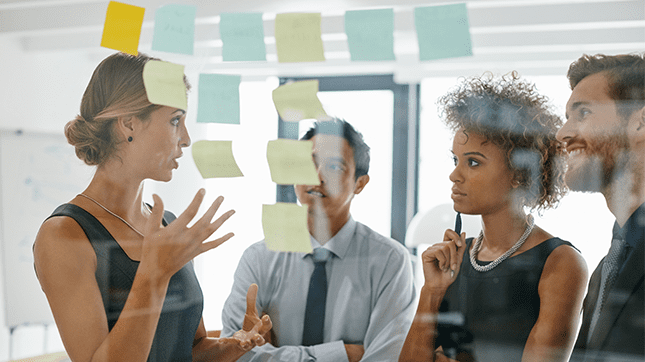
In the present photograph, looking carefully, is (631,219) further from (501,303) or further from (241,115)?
(241,115)

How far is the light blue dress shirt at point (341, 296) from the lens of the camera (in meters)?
0.96

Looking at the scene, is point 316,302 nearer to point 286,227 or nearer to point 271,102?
point 286,227

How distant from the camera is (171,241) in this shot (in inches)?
37.0

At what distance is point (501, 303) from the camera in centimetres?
87

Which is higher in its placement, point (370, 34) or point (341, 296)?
point (370, 34)

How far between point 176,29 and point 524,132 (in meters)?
0.78

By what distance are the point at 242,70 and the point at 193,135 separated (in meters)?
0.18

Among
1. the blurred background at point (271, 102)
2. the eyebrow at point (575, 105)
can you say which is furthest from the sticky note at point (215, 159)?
the eyebrow at point (575, 105)

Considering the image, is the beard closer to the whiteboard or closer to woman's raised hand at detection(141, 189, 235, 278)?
woman's raised hand at detection(141, 189, 235, 278)

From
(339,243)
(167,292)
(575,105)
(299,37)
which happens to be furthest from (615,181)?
(167,292)

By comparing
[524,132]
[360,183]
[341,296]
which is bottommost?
[341,296]

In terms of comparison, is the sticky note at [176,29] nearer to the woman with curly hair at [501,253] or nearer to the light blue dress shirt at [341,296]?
the light blue dress shirt at [341,296]

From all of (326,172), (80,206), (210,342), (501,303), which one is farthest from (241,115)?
(501,303)

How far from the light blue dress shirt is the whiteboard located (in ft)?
1.48
